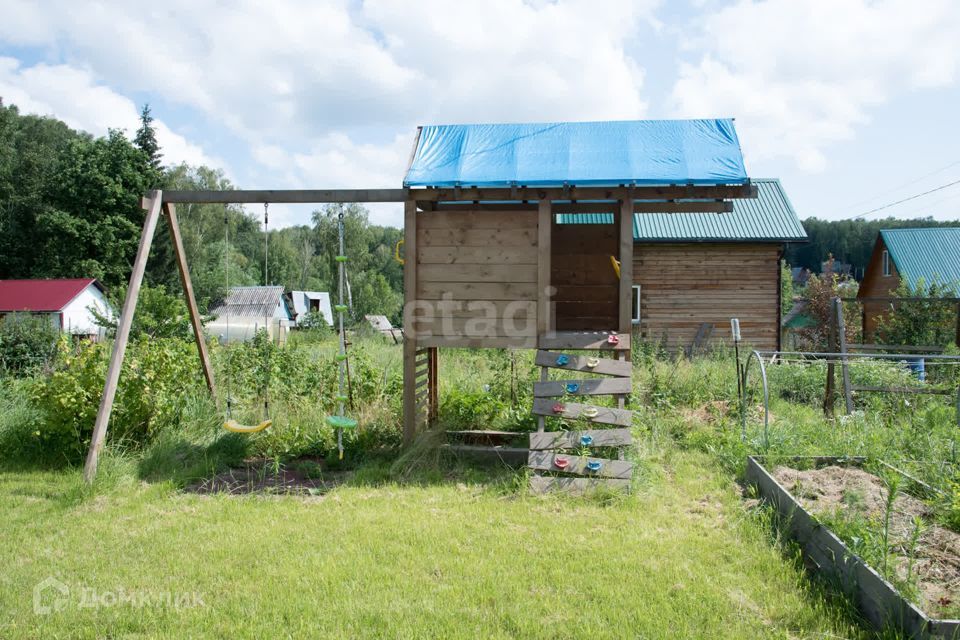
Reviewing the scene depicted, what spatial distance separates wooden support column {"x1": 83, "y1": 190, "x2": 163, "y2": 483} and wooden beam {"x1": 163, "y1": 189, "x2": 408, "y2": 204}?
0.26 metres

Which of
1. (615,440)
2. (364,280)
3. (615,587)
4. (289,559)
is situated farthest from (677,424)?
(364,280)

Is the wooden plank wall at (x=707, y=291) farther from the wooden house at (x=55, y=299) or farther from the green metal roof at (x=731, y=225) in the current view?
the wooden house at (x=55, y=299)

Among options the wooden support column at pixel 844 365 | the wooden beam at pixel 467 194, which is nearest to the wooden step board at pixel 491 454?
the wooden beam at pixel 467 194

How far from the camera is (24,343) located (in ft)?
44.1

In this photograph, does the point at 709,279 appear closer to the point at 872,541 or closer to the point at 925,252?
the point at 872,541

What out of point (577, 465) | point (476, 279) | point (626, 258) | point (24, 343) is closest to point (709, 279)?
point (626, 258)

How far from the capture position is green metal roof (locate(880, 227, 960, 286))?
25.2 meters

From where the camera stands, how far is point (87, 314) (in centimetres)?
2511

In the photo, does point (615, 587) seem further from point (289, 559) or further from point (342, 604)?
point (289, 559)

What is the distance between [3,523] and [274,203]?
377cm

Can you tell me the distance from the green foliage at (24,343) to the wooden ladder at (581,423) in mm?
11059

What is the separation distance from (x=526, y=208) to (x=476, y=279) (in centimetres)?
110

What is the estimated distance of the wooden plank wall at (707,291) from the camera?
56.3 feet

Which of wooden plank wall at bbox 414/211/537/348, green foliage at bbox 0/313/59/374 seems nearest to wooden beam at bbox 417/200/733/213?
wooden plank wall at bbox 414/211/537/348
